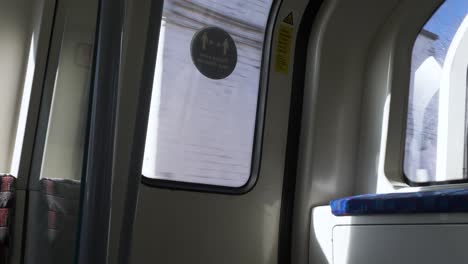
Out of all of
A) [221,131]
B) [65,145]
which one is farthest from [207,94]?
[65,145]

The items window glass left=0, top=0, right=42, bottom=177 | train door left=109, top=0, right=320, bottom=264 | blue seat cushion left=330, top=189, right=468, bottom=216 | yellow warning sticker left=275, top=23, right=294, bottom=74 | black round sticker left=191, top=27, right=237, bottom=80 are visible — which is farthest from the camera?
yellow warning sticker left=275, top=23, right=294, bottom=74

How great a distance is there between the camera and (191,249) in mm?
2271

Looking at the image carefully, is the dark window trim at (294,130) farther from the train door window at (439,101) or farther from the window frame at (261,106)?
the train door window at (439,101)

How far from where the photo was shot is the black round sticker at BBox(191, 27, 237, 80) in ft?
7.63

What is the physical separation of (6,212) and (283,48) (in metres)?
1.51

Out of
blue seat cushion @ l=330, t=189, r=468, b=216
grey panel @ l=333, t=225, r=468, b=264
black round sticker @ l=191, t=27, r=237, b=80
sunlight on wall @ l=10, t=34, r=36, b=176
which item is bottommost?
grey panel @ l=333, t=225, r=468, b=264

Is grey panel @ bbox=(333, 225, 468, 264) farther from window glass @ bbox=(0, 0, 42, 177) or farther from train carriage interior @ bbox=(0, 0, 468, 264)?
window glass @ bbox=(0, 0, 42, 177)

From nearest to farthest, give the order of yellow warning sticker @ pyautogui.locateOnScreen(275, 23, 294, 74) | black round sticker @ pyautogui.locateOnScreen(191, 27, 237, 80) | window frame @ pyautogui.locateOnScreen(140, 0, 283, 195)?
black round sticker @ pyautogui.locateOnScreen(191, 27, 237, 80), window frame @ pyautogui.locateOnScreen(140, 0, 283, 195), yellow warning sticker @ pyautogui.locateOnScreen(275, 23, 294, 74)

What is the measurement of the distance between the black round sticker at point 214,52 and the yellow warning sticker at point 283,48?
25cm

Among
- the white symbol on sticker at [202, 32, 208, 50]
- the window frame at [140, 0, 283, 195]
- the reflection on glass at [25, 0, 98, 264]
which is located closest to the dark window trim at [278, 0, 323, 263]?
the window frame at [140, 0, 283, 195]

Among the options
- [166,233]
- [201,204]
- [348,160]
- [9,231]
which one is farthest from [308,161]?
[9,231]

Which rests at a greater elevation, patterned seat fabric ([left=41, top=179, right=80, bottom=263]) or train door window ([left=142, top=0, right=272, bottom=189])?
train door window ([left=142, top=0, right=272, bottom=189])

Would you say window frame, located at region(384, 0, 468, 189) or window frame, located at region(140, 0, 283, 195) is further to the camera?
window frame, located at region(384, 0, 468, 189)

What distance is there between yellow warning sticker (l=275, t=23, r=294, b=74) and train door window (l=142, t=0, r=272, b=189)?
87 mm
